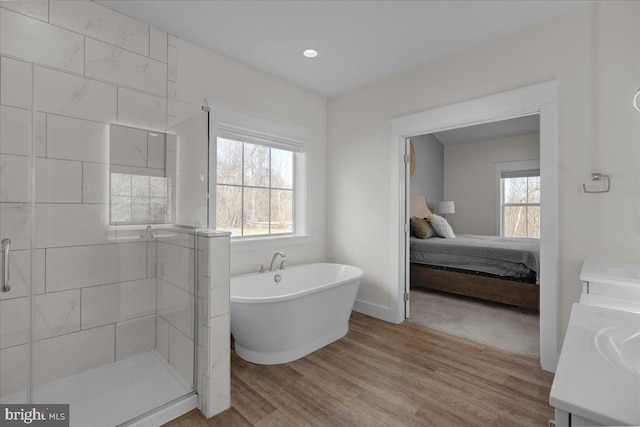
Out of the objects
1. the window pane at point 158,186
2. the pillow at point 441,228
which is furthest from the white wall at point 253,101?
the pillow at point 441,228

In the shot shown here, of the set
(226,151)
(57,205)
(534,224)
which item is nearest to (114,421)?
(57,205)

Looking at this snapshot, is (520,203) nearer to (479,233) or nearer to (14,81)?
(479,233)

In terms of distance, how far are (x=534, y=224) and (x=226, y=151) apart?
18.5ft

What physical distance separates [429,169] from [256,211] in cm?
431

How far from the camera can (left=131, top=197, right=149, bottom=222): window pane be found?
2119 millimetres

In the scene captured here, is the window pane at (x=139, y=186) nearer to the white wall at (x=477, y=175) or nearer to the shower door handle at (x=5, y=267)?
the shower door handle at (x=5, y=267)

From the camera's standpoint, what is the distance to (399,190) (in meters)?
3.15

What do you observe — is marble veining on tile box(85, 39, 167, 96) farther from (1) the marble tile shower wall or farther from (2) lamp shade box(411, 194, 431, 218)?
(2) lamp shade box(411, 194, 431, 218)

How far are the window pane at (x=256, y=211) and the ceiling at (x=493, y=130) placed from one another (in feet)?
11.7

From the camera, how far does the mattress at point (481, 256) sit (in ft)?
11.5

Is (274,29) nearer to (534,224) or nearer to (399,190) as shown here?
(399,190)

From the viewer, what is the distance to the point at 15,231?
1.55 metres

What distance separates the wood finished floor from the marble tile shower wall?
507mm

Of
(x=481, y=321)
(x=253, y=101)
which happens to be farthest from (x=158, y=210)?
(x=481, y=321)
